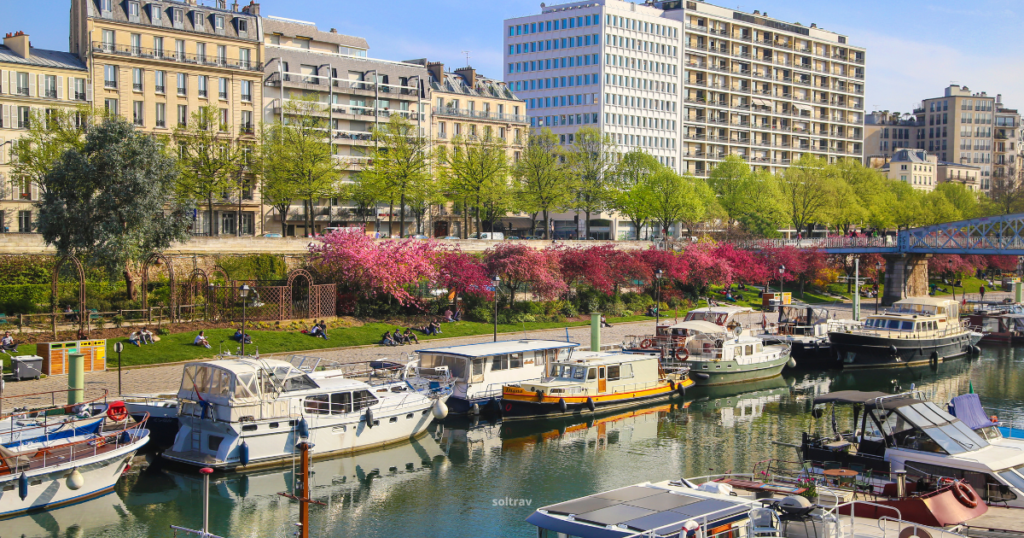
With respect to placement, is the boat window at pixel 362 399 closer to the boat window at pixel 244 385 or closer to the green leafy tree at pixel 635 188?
the boat window at pixel 244 385

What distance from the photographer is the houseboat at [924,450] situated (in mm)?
24125

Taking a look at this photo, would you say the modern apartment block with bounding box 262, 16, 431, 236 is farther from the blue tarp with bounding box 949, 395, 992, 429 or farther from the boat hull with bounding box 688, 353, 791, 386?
the blue tarp with bounding box 949, 395, 992, 429

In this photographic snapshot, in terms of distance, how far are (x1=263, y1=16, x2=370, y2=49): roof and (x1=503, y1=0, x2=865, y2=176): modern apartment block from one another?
32.4 meters

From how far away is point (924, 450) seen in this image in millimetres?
26266

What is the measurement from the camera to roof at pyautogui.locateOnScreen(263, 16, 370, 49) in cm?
9494

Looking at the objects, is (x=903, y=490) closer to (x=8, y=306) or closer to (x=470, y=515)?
(x=470, y=515)

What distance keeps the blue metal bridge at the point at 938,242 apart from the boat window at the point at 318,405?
64520 millimetres

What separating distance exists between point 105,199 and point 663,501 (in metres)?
40.2

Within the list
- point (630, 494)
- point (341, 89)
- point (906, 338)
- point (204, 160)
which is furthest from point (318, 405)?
point (341, 89)

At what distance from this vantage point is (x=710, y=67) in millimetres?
137125

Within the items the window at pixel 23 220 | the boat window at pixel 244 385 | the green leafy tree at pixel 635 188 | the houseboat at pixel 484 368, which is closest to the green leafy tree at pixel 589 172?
the green leafy tree at pixel 635 188

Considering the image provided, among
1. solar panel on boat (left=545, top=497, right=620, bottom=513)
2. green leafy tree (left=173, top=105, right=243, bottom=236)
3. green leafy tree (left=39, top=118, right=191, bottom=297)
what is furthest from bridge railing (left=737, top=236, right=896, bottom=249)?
solar panel on boat (left=545, top=497, right=620, bottom=513)

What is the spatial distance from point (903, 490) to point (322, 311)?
1499 inches

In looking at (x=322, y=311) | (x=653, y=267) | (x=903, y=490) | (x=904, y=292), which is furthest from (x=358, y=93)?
(x=903, y=490)
